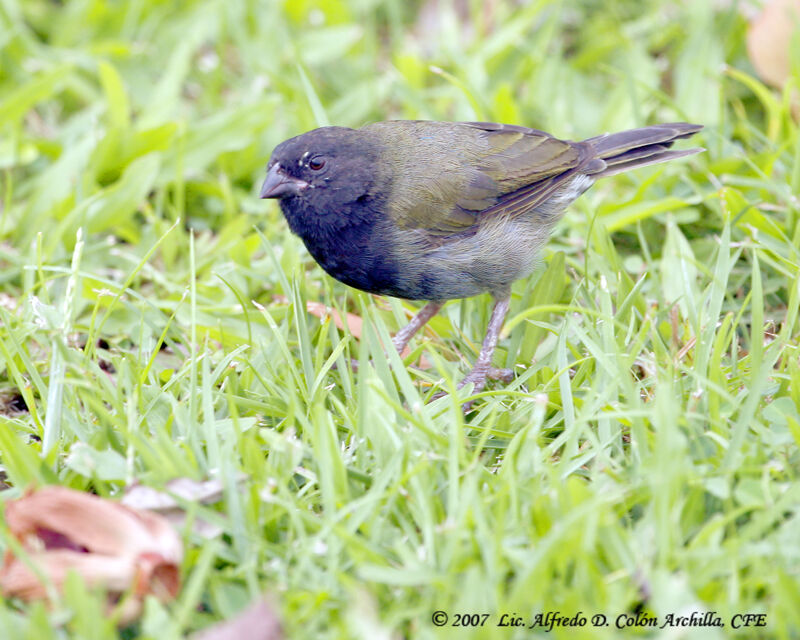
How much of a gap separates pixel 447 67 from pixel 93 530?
4.48 m

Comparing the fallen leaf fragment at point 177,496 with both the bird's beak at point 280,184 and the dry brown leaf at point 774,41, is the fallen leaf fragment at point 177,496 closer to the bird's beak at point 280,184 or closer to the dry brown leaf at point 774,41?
the bird's beak at point 280,184

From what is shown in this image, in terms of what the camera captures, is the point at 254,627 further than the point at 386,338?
No

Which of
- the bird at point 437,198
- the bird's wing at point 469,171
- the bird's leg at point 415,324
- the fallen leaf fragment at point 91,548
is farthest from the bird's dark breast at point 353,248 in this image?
the fallen leaf fragment at point 91,548

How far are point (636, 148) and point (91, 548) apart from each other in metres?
3.06

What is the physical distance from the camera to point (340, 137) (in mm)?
3834

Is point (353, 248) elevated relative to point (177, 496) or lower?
elevated

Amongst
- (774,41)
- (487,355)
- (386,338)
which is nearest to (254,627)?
(386,338)

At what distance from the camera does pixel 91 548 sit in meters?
2.44

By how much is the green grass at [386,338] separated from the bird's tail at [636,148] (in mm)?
275

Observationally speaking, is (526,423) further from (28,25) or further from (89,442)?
(28,25)

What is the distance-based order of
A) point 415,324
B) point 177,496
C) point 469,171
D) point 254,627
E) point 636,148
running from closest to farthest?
1. point 254,627
2. point 177,496
3. point 469,171
4. point 415,324
5. point 636,148

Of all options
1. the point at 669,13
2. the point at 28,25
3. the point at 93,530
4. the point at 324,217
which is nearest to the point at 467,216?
the point at 324,217

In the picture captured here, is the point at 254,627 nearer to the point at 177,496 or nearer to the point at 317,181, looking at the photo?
the point at 177,496

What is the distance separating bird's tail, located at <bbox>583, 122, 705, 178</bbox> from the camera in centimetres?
427
